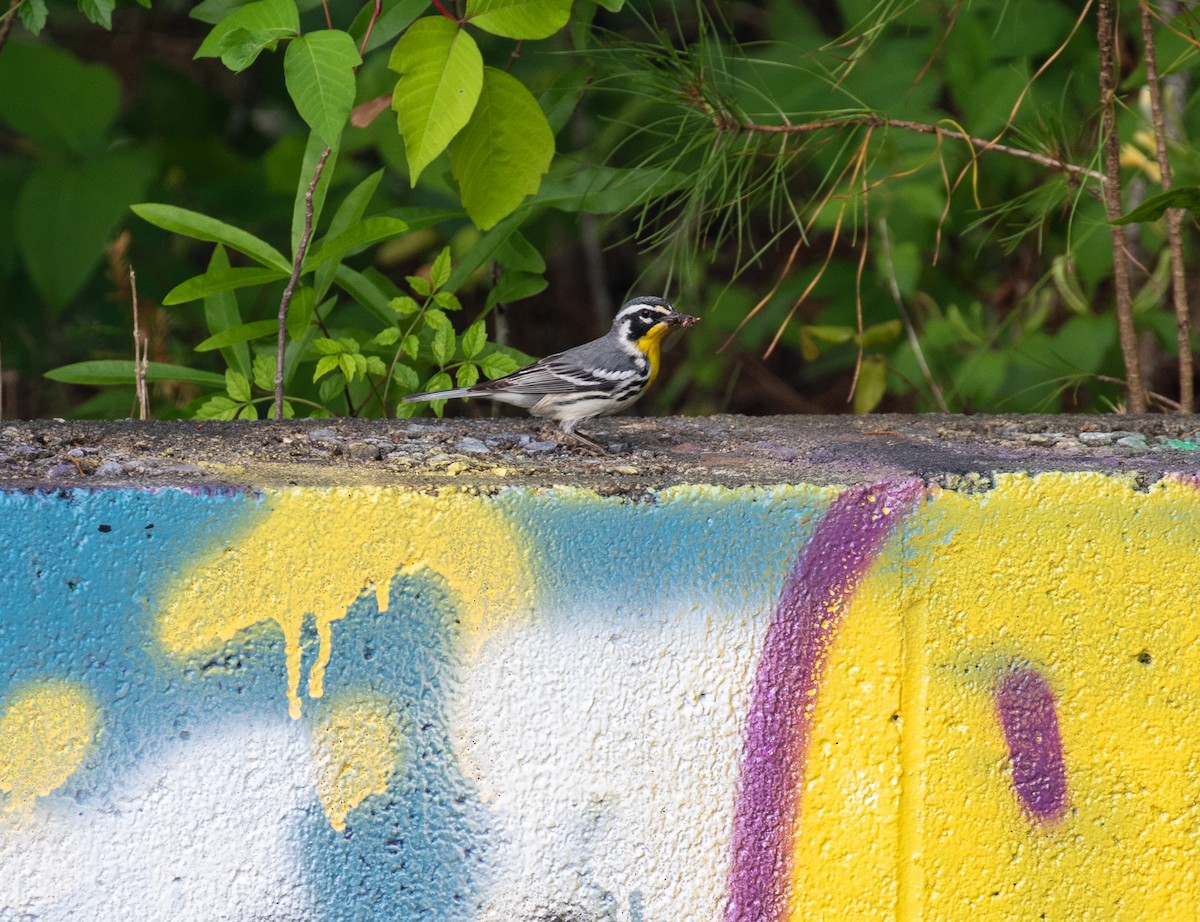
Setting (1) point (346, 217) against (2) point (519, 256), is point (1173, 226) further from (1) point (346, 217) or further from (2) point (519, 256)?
(1) point (346, 217)

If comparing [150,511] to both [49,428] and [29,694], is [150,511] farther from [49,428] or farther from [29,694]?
[49,428]

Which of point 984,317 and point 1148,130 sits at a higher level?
point 1148,130

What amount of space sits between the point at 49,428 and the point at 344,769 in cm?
91

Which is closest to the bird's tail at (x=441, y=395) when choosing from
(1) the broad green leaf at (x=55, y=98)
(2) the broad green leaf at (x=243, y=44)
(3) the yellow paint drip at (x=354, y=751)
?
(2) the broad green leaf at (x=243, y=44)

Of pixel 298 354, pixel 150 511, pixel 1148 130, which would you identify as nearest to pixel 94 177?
pixel 298 354

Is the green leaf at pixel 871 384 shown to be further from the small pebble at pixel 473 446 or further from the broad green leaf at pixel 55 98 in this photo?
the broad green leaf at pixel 55 98

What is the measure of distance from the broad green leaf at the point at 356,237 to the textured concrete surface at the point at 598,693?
2.22 feet

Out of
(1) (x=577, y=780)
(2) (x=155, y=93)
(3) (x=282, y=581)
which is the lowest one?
(1) (x=577, y=780)

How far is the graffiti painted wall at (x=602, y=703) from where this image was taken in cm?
155

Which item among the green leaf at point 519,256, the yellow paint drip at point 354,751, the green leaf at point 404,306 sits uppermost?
the green leaf at point 519,256

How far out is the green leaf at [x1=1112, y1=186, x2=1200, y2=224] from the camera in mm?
2020

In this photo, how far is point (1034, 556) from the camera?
1.69 metres

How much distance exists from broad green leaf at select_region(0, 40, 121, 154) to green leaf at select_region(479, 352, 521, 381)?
1.66 meters

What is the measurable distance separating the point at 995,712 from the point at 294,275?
1477 millimetres
